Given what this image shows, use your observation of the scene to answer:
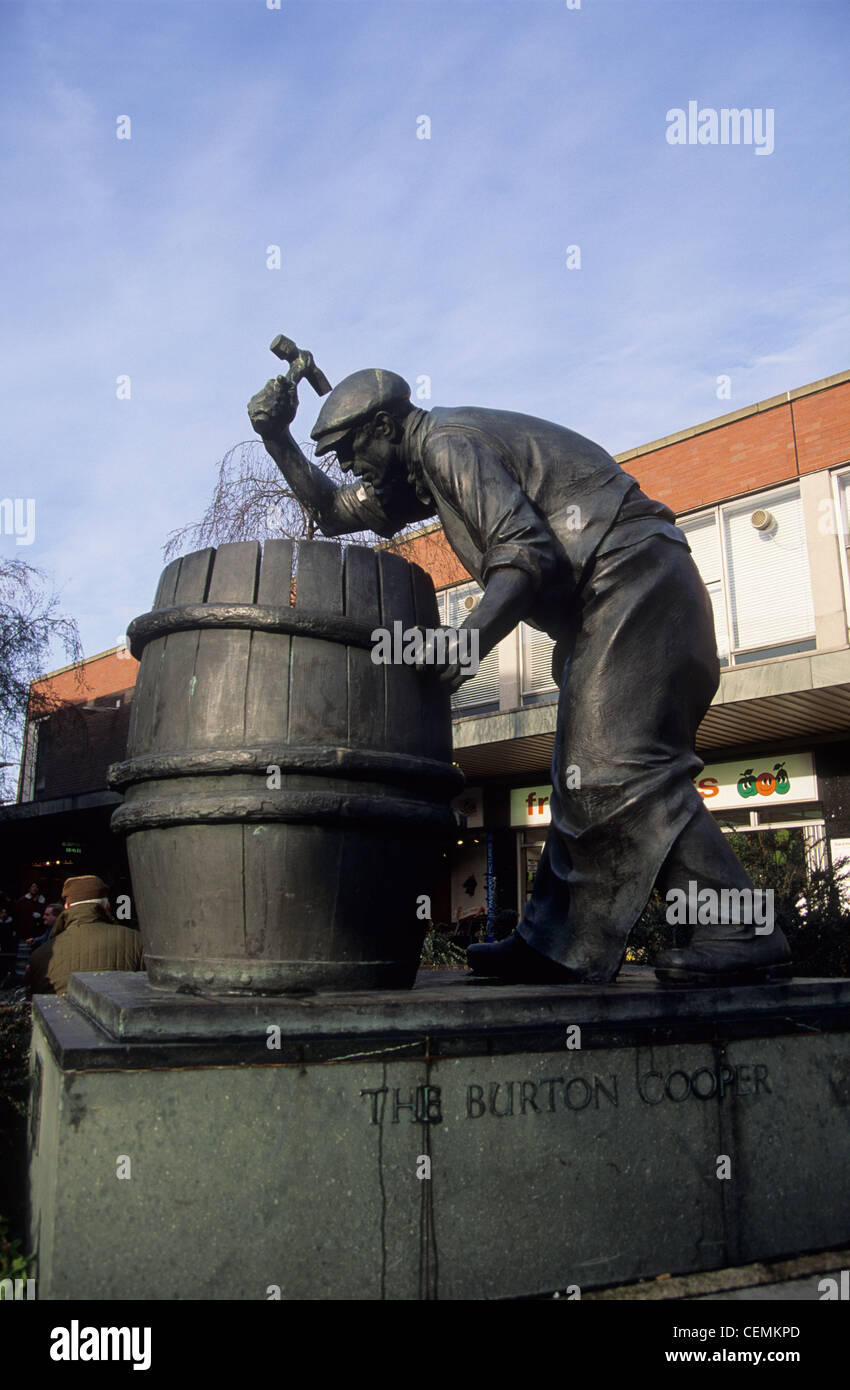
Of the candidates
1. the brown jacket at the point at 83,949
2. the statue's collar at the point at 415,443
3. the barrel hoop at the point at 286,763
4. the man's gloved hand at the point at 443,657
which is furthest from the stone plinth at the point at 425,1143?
the brown jacket at the point at 83,949

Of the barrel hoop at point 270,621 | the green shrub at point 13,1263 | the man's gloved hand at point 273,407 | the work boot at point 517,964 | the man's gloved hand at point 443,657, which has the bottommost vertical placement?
the green shrub at point 13,1263

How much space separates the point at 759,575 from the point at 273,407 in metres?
11.3

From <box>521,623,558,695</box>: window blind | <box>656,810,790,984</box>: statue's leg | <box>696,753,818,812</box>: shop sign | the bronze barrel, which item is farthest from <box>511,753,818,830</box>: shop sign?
the bronze barrel

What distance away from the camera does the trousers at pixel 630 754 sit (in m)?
2.84

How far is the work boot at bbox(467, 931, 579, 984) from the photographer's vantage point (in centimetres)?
312

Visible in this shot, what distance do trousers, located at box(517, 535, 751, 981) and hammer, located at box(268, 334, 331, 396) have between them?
116cm

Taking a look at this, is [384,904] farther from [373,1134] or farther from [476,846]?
[476,846]

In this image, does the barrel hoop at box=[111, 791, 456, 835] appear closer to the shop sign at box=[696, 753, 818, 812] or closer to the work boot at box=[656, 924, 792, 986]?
the work boot at box=[656, 924, 792, 986]

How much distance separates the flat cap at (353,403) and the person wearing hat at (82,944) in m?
3.34

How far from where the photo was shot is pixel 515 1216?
2.22 meters

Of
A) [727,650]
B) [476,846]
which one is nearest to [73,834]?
[476,846]

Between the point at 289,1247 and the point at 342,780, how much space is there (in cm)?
106

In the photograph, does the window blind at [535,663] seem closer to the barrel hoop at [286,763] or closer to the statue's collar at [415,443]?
the statue's collar at [415,443]

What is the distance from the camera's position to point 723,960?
280 centimetres
